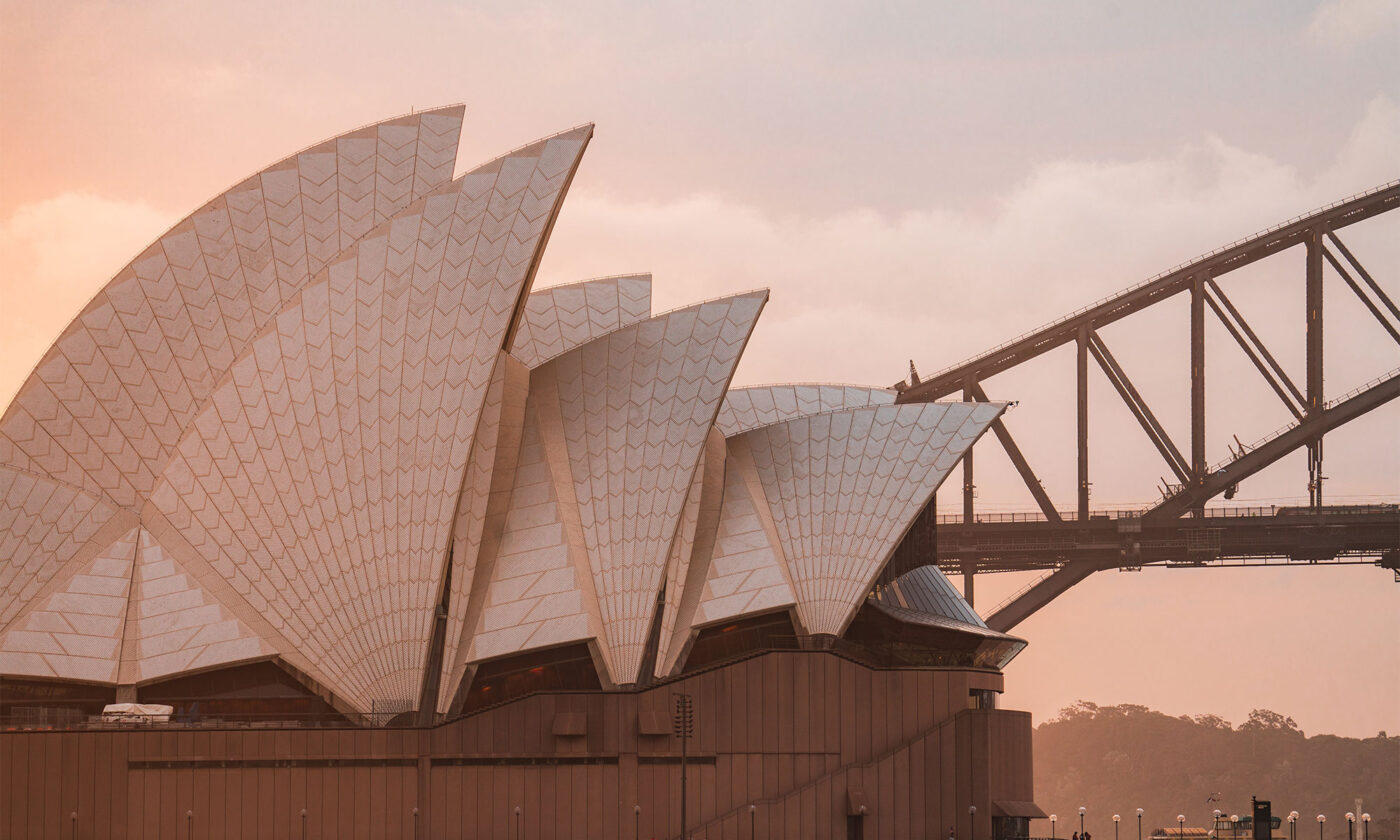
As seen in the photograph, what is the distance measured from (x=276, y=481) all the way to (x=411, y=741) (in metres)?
11.3

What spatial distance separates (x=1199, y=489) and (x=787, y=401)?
46189mm

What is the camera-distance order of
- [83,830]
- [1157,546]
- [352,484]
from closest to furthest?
[83,830], [352,484], [1157,546]

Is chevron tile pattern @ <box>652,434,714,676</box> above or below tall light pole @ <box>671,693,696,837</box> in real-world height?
above

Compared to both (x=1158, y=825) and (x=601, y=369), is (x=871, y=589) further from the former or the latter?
(x=1158, y=825)

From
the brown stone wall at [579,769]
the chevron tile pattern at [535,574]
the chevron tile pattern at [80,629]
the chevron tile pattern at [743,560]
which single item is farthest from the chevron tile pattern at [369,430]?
the chevron tile pattern at [743,560]

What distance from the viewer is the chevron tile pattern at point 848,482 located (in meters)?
69.6

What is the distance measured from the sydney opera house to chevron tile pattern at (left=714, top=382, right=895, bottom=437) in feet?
28.6

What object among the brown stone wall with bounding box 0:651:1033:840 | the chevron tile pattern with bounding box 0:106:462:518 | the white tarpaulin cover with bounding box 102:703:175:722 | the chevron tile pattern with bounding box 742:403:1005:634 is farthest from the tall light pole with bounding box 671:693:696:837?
the chevron tile pattern with bounding box 0:106:462:518

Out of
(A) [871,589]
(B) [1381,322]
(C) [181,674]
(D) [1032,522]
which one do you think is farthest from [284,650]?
(B) [1381,322]

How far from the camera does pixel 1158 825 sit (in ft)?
601

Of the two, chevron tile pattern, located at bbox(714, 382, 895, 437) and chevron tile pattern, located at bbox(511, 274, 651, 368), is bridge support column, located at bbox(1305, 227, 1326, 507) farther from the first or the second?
chevron tile pattern, located at bbox(511, 274, 651, 368)

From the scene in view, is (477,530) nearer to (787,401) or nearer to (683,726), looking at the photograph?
(683,726)

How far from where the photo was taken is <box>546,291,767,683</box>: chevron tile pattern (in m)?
67.4

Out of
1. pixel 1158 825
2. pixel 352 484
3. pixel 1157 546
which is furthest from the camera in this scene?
pixel 1158 825
